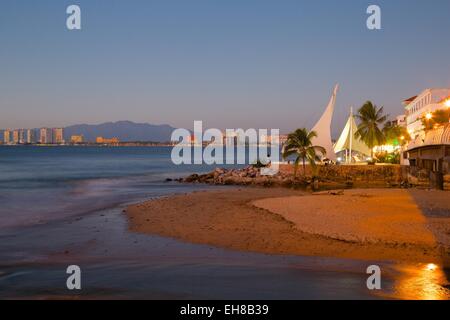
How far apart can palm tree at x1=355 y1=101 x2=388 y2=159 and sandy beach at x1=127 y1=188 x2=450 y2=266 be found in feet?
121

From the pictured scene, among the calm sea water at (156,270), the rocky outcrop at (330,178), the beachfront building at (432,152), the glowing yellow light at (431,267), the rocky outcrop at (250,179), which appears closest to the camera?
the calm sea water at (156,270)

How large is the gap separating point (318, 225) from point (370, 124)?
49393mm

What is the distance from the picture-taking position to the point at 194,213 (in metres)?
23.0

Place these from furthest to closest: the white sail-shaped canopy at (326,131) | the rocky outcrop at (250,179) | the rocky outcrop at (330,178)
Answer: the white sail-shaped canopy at (326,131), the rocky outcrop at (250,179), the rocky outcrop at (330,178)

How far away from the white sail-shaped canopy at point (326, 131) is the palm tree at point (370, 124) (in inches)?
233

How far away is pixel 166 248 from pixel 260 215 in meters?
6.79

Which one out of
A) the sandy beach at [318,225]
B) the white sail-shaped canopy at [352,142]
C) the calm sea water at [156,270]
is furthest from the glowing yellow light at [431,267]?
the white sail-shaped canopy at [352,142]

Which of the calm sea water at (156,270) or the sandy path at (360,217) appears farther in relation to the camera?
the sandy path at (360,217)

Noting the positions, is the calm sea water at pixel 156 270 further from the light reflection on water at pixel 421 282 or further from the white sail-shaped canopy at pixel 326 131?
the white sail-shaped canopy at pixel 326 131

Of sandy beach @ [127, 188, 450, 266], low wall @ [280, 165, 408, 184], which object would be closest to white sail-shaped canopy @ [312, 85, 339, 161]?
low wall @ [280, 165, 408, 184]

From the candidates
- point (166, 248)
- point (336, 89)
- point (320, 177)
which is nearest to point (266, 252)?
point (166, 248)

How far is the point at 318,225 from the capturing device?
59.3ft

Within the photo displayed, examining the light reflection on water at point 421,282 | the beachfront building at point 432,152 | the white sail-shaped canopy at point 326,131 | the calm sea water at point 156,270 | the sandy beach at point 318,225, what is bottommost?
the calm sea water at point 156,270

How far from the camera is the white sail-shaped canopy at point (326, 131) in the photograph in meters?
58.3
